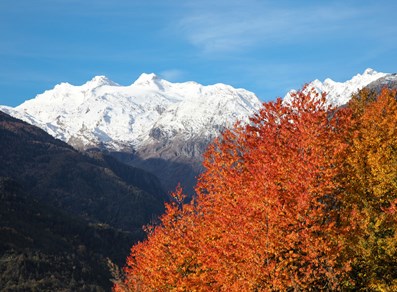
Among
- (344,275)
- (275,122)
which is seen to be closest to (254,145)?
(275,122)

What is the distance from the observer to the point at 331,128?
51594 mm

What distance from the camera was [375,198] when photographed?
152ft

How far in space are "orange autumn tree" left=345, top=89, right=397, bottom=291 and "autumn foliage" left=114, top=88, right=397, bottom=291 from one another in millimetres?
103

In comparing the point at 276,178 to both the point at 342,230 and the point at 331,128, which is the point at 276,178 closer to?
the point at 342,230

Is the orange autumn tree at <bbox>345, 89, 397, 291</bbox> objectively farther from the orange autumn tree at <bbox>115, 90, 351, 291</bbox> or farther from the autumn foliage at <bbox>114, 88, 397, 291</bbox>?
the orange autumn tree at <bbox>115, 90, 351, 291</bbox>

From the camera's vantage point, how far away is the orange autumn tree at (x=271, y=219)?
36469 millimetres

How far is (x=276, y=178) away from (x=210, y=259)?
9138 mm

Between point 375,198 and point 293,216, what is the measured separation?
12.9m

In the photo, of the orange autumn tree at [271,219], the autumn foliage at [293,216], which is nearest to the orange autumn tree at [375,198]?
the autumn foliage at [293,216]

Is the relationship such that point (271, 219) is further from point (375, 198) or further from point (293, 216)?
point (375, 198)

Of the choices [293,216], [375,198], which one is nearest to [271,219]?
[293,216]

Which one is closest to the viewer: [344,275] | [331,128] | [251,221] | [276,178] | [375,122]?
[344,275]

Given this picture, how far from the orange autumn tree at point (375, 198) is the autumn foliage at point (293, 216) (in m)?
0.10

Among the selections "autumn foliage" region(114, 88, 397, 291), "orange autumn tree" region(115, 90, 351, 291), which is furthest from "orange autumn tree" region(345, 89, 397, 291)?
"orange autumn tree" region(115, 90, 351, 291)
